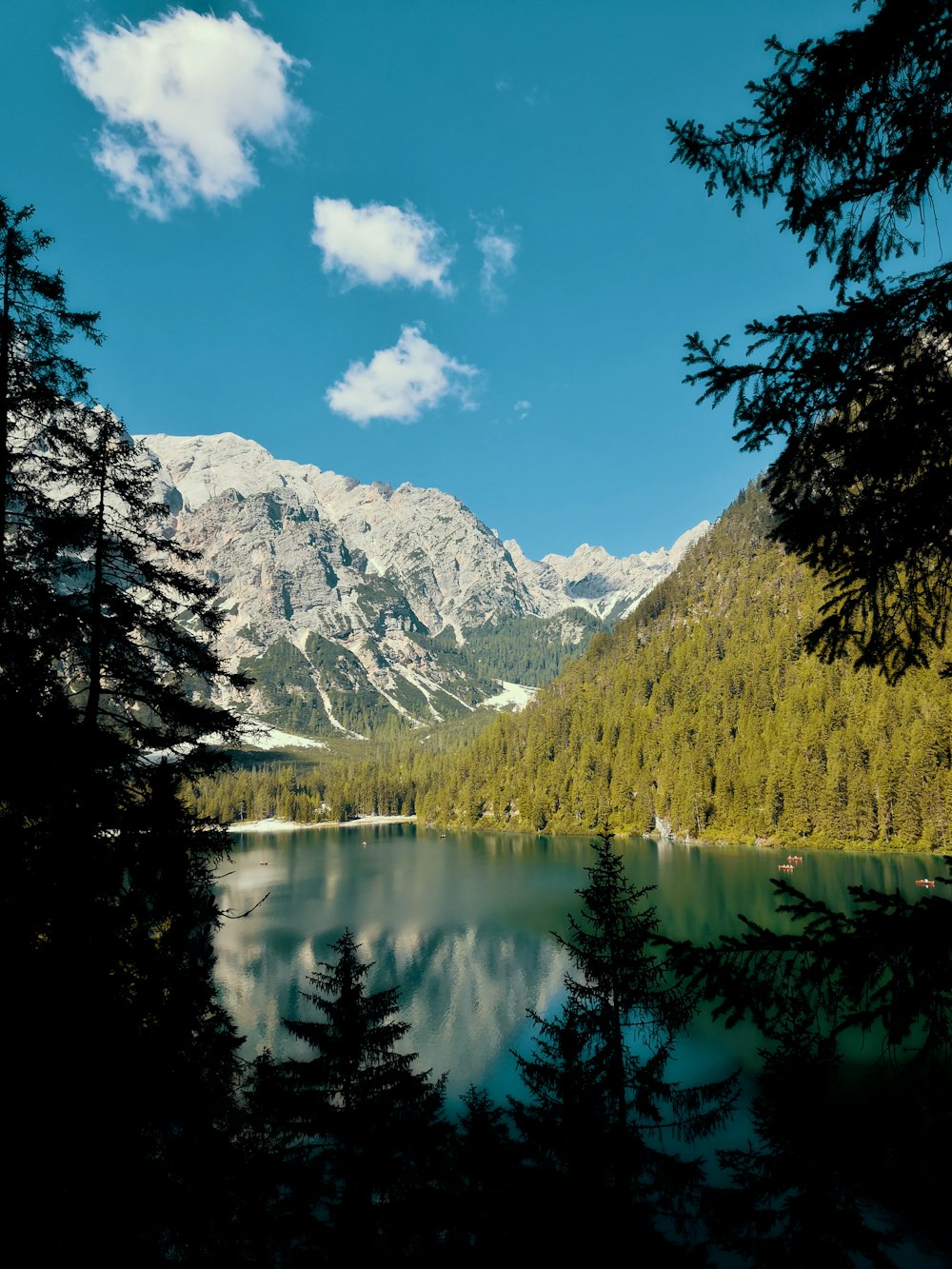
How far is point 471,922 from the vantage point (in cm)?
5694

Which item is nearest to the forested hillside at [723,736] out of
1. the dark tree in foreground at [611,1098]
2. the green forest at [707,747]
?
the green forest at [707,747]

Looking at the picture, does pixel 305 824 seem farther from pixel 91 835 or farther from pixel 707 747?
pixel 91 835

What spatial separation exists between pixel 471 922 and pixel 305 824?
114326mm

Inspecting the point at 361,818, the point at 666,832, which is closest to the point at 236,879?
the point at 666,832

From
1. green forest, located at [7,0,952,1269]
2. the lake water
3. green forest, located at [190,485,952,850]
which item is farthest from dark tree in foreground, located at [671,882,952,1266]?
green forest, located at [190,485,952,850]

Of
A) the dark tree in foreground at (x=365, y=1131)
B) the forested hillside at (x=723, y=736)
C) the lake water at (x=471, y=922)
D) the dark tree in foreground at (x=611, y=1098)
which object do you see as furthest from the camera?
the forested hillside at (x=723, y=736)

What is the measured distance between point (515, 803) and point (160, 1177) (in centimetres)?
13171

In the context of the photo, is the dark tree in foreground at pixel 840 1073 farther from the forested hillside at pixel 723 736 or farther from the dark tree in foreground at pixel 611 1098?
the forested hillside at pixel 723 736

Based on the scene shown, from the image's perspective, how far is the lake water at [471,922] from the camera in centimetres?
3259

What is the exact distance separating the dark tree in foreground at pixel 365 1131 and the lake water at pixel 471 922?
1128cm

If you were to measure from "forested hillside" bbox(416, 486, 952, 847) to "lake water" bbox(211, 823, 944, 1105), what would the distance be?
8.64 m

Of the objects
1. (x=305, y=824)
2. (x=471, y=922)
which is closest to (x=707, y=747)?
(x=471, y=922)

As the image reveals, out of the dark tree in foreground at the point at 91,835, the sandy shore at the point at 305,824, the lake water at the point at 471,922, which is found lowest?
the sandy shore at the point at 305,824

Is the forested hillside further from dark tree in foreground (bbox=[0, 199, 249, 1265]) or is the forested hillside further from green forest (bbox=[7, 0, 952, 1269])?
dark tree in foreground (bbox=[0, 199, 249, 1265])
